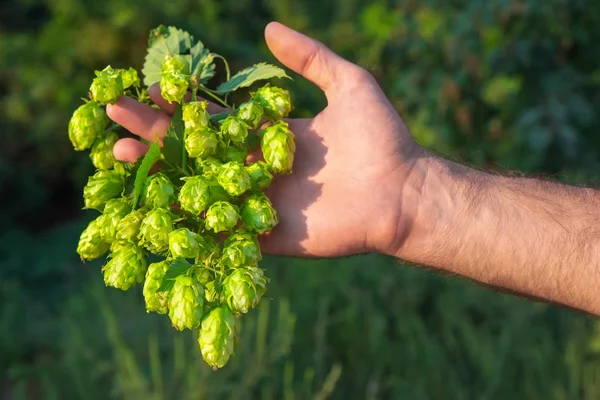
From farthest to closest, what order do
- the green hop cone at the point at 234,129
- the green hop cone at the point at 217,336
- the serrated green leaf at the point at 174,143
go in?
the serrated green leaf at the point at 174,143 < the green hop cone at the point at 234,129 < the green hop cone at the point at 217,336

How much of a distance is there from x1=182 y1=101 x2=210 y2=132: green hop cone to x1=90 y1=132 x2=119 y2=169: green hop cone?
0.25 meters

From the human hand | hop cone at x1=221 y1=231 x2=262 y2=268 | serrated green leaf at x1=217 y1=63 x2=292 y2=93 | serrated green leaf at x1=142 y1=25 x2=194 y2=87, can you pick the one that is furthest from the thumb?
hop cone at x1=221 y1=231 x2=262 y2=268

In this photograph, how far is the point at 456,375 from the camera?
9.21 ft

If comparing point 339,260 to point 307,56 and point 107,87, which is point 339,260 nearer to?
point 307,56

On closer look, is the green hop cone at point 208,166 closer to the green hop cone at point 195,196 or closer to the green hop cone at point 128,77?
the green hop cone at point 195,196

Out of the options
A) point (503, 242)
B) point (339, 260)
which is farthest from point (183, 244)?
point (339, 260)

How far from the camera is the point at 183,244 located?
1495 millimetres

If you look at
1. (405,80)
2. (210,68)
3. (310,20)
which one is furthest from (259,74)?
(310,20)

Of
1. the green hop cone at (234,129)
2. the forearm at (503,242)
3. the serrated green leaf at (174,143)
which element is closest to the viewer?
the green hop cone at (234,129)

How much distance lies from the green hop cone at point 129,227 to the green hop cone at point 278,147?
0.31m

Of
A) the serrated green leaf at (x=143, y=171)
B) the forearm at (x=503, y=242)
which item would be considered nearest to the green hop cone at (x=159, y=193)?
the serrated green leaf at (x=143, y=171)

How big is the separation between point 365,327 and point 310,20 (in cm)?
350

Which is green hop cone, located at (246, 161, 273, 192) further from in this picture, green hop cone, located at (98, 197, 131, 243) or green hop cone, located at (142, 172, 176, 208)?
green hop cone, located at (98, 197, 131, 243)

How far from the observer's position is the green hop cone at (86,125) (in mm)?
1761
